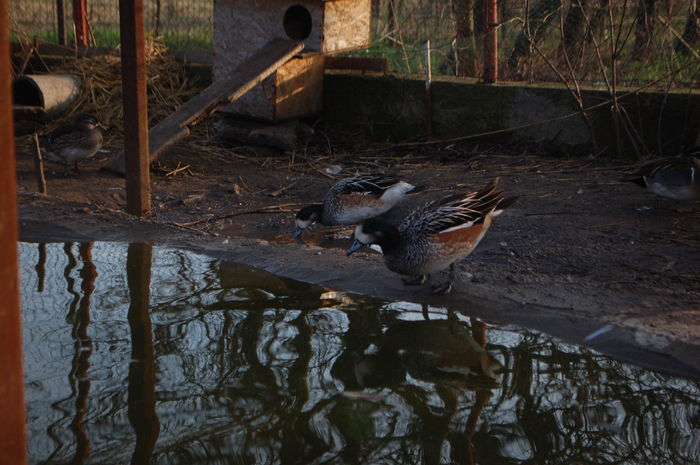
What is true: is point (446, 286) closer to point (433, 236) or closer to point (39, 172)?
point (433, 236)

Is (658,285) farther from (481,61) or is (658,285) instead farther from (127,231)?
(481,61)

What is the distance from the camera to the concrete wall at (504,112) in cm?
824

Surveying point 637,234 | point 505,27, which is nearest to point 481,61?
point 505,27

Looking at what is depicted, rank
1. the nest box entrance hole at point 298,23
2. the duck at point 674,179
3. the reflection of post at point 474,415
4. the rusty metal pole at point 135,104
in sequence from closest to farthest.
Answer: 1. the reflection of post at point 474,415
2. the rusty metal pole at point 135,104
3. the duck at point 674,179
4. the nest box entrance hole at point 298,23

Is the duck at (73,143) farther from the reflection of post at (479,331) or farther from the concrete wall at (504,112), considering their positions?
the reflection of post at (479,331)

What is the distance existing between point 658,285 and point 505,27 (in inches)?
220

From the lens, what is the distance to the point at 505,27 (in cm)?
989

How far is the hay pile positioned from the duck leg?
553 centimetres

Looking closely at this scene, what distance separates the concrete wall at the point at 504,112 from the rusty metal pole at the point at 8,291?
736 cm

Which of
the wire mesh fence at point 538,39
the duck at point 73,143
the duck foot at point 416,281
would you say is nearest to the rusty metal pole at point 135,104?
the duck at point 73,143

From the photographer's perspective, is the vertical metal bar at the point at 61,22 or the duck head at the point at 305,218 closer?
the duck head at the point at 305,218

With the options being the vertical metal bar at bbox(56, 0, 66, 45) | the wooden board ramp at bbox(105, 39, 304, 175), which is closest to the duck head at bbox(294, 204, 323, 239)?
the wooden board ramp at bbox(105, 39, 304, 175)

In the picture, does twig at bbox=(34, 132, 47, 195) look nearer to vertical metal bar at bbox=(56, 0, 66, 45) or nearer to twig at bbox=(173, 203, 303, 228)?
twig at bbox=(173, 203, 303, 228)

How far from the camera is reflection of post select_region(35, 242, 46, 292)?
5.12 m
